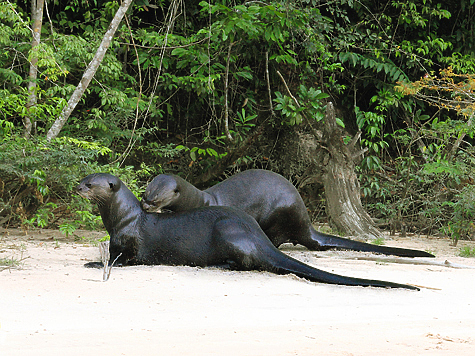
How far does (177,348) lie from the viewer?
204 centimetres

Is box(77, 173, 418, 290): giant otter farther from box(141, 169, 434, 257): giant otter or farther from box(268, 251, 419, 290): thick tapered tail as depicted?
box(141, 169, 434, 257): giant otter

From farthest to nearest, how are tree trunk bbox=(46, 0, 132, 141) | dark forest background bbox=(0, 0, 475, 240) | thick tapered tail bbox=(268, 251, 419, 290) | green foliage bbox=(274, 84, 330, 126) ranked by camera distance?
green foliage bbox=(274, 84, 330, 126) < dark forest background bbox=(0, 0, 475, 240) < tree trunk bbox=(46, 0, 132, 141) < thick tapered tail bbox=(268, 251, 419, 290)

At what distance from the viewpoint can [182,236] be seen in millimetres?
3848

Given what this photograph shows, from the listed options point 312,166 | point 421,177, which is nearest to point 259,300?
point 312,166

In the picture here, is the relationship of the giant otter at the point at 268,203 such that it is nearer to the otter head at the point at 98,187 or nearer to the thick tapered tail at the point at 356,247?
the thick tapered tail at the point at 356,247

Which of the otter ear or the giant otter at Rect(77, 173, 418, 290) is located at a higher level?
the otter ear

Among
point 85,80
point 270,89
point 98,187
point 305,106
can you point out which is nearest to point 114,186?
point 98,187

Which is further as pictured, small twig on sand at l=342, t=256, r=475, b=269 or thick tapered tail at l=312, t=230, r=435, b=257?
thick tapered tail at l=312, t=230, r=435, b=257

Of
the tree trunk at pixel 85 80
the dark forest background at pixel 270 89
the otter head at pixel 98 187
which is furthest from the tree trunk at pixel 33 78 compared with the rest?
the otter head at pixel 98 187

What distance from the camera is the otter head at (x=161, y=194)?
4.17 m

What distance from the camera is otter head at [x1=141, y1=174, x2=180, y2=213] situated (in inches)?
164

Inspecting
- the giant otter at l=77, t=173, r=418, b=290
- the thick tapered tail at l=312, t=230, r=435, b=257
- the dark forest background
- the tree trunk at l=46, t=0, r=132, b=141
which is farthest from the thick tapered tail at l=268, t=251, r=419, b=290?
the tree trunk at l=46, t=0, r=132, b=141

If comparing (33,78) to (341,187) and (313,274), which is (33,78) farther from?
(313,274)

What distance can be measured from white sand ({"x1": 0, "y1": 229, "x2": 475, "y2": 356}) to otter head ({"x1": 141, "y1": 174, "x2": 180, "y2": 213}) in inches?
22.6
